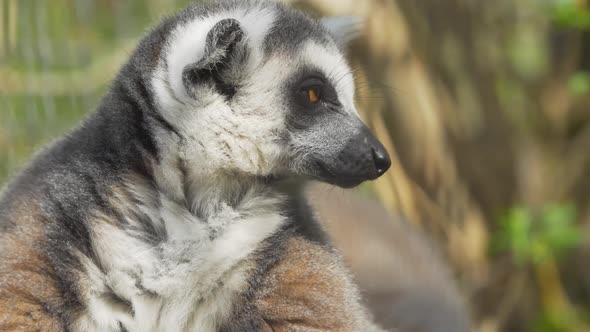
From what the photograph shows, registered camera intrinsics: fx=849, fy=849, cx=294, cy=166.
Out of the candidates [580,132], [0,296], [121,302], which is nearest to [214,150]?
[121,302]

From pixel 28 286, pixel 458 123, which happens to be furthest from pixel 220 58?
pixel 458 123

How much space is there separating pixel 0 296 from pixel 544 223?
15.5 ft

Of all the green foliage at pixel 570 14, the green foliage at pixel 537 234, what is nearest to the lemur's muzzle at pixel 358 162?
the green foliage at pixel 537 234

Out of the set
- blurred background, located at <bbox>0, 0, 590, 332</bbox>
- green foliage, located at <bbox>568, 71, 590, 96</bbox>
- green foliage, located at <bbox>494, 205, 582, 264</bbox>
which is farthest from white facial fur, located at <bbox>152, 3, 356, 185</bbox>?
green foliage, located at <bbox>568, 71, 590, 96</bbox>

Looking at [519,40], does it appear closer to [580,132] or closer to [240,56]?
[580,132]

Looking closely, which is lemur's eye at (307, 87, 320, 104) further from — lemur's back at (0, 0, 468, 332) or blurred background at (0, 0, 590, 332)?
blurred background at (0, 0, 590, 332)

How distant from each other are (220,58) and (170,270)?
0.65 m

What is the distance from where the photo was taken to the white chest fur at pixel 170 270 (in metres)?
2.24

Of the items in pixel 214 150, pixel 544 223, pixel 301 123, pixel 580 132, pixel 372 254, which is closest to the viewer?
pixel 214 150

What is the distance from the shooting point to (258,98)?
257 cm

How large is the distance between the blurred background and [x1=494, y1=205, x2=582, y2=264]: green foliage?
0.05 ft

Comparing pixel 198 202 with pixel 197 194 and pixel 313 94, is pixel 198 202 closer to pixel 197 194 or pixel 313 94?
pixel 197 194

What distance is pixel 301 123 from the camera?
2586 millimetres

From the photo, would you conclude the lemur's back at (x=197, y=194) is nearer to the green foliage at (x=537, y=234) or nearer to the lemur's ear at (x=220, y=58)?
the lemur's ear at (x=220, y=58)
